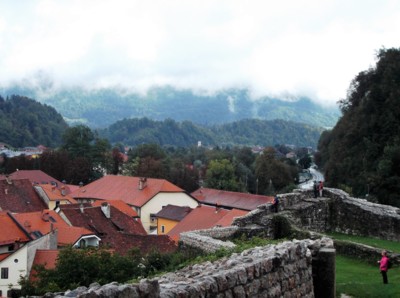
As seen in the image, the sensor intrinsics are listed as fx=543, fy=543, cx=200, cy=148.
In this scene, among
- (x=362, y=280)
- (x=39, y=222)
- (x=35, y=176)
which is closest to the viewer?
(x=362, y=280)

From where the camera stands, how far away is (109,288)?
4383 millimetres

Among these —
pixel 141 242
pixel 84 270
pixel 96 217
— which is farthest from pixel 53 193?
pixel 84 270

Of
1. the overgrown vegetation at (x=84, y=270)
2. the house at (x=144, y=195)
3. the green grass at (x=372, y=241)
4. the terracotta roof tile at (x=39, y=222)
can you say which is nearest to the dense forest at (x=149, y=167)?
the house at (x=144, y=195)

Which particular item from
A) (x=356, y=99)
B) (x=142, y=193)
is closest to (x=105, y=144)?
(x=142, y=193)

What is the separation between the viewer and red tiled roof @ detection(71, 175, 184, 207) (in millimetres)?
69875

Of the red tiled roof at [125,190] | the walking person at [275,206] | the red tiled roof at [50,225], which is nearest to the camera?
the walking person at [275,206]

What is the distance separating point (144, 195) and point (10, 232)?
33.0m

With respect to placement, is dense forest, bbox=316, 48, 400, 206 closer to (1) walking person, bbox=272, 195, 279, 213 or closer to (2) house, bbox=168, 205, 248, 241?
(2) house, bbox=168, 205, 248, 241

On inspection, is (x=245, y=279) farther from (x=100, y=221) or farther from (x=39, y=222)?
(x=100, y=221)

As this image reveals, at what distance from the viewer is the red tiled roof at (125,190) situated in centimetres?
6988

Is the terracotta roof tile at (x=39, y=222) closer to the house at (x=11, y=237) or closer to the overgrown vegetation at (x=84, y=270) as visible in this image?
the house at (x=11, y=237)

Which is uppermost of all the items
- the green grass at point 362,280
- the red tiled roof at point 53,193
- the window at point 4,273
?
the green grass at point 362,280

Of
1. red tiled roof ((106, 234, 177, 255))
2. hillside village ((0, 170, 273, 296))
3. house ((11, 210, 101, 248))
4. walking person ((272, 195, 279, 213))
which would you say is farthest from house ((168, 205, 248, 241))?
walking person ((272, 195, 279, 213))

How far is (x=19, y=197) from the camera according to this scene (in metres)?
61.9
